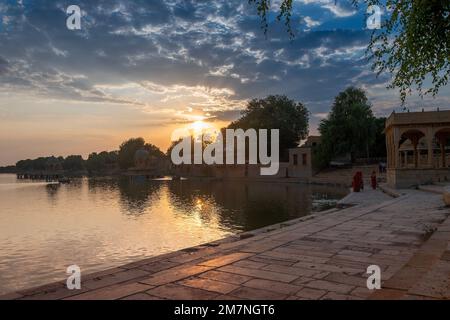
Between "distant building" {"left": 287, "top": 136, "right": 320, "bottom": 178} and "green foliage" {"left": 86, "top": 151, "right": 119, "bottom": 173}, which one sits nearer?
"distant building" {"left": 287, "top": 136, "right": 320, "bottom": 178}

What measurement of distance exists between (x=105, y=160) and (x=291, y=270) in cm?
13887

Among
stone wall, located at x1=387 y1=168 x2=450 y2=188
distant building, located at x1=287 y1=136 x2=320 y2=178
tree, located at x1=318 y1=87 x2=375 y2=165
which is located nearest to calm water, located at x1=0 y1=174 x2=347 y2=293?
stone wall, located at x1=387 y1=168 x2=450 y2=188

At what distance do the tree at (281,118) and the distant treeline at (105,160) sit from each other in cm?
5110

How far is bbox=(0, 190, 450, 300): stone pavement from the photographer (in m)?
3.93

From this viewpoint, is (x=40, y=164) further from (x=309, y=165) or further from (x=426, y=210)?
(x=426, y=210)

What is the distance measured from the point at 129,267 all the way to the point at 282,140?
→ 56.7m

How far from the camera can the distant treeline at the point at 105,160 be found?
10769 centimetres

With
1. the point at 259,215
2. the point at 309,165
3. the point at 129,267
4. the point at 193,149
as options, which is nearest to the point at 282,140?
the point at 309,165

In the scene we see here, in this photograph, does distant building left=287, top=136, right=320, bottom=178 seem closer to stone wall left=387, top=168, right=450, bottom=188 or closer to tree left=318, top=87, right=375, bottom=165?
tree left=318, top=87, right=375, bottom=165

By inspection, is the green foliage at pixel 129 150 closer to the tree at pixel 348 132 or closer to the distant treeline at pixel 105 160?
the distant treeline at pixel 105 160

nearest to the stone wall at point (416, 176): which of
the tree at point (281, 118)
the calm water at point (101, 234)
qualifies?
the calm water at point (101, 234)

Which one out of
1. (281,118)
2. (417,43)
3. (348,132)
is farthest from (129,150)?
(417,43)

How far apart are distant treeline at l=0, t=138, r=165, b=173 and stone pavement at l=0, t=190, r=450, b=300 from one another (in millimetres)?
103485
